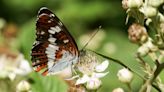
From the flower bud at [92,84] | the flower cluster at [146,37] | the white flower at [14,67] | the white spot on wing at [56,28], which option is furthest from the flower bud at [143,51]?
the white flower at [14,67]

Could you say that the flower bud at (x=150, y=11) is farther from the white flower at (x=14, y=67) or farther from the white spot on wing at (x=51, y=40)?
the white flower at (x=14, y=67)

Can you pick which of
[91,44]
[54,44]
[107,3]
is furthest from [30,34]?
[107,3]

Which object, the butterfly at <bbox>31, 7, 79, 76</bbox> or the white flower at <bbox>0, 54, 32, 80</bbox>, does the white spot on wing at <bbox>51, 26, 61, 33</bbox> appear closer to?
the butterfly at <bbox>31, 7, 79, 76</bbox>

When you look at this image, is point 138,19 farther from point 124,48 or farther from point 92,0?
point 92,0

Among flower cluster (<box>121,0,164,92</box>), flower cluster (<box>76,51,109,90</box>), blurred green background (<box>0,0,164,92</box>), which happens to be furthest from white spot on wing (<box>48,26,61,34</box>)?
blurred green background (<box>0,0,164,92</box>)

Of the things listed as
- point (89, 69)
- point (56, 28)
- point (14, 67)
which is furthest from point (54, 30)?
point (14, 67)

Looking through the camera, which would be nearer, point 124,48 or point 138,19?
point 138,19

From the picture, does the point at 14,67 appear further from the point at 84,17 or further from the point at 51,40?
the point at 84,17
